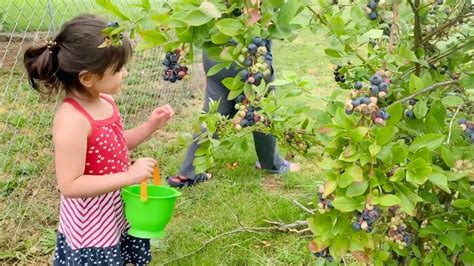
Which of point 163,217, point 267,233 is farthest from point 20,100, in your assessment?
point 163,217

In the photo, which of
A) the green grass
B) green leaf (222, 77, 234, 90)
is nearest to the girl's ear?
→ the green grass

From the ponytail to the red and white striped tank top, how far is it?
0.09 metres

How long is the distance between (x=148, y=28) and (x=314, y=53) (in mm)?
6279

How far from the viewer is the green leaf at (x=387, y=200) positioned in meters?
1.17

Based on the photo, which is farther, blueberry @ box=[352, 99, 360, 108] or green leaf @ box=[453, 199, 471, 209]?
green leaf @ box=[453, 199, 471, 209]

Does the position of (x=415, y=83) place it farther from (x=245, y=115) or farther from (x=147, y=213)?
A: (x=147, y=213)

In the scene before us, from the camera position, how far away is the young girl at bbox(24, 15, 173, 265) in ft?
6.63

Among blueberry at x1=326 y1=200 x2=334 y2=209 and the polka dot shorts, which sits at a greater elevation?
blueberry at x1=326 y1=200 x2=334 y2=209

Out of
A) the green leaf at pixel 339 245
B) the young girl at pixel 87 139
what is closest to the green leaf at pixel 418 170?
the green leaf at pixel 339 245

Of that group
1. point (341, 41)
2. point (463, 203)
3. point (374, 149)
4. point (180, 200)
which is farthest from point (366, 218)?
point (180, 200)

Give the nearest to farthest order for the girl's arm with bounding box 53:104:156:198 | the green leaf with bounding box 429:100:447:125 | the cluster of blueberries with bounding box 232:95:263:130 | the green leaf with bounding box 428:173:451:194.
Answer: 1. the green leaf with bounding box 428:173:451:194
2. the green leaf with bounding box 429:100:447:125
3. the cluster of blueberries with bounding box 232:95:263:130
4. the girl's arm with bounding box 53:104:156:198

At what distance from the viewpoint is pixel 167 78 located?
67.7 inches

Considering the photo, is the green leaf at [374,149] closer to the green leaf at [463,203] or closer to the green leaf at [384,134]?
the green leaf at [384,134]

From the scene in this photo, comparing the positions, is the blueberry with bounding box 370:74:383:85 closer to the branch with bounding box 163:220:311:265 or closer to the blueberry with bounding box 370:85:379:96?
the blueberry with bounding box 370:85:379:96
